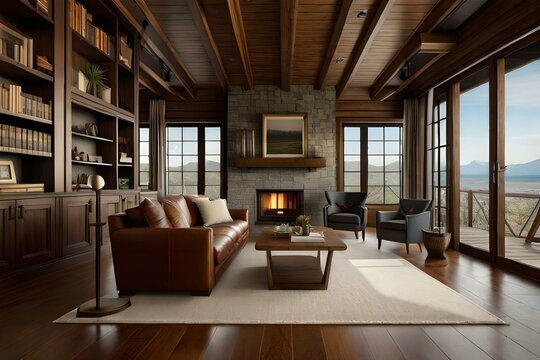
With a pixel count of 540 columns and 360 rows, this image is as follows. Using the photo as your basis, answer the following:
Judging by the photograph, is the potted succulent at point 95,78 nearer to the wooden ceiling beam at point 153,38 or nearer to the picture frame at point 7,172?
the wooden ceiling beam at point 153,38

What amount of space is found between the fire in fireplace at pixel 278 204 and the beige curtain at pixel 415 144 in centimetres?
223

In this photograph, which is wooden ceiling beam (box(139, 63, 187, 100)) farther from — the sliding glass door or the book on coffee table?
the sliding glass door

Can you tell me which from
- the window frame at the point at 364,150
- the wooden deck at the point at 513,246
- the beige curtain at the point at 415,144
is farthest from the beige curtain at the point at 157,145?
the wooden deck at the point at 513,246

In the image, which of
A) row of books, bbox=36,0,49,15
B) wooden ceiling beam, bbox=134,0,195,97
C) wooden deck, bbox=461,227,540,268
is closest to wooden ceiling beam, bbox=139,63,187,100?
wooden ceiling beam, bbox=134,0,195,97

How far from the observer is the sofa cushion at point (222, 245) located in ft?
9.09

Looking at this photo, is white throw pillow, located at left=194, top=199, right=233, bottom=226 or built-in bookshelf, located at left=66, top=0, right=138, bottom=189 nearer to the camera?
built-in bookshelf, located at left=66, top=0, right=138, bottom=189

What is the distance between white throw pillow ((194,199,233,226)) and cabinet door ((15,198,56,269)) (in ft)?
5.34

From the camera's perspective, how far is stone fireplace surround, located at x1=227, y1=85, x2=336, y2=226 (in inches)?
262

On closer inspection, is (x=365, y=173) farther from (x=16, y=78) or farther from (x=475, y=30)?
(x=16, y=78)

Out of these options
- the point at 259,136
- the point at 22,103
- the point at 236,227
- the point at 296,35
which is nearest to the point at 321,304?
the point at 236,227

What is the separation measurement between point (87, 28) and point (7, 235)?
2594 mm

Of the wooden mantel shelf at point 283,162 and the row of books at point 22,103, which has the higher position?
the row of books at point 22,103

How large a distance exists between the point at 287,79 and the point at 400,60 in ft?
6.34

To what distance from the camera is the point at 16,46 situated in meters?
3.12
